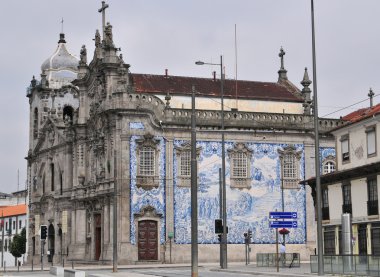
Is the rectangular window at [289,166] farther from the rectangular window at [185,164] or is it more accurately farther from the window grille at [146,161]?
the window grille at [146,161]

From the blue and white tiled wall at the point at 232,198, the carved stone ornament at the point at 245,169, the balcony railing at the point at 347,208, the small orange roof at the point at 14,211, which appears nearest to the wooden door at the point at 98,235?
the blue and white tiled wall at the point at 232,198

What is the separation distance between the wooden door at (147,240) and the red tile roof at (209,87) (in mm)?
11066

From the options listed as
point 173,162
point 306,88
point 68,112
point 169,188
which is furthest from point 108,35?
point 68,112

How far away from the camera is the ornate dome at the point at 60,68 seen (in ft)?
280

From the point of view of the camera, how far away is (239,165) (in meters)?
63.6

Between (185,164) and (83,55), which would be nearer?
(185,164)

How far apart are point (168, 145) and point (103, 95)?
7.41m

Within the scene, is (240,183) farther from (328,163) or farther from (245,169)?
(328,163)

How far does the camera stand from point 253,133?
64.1 metres

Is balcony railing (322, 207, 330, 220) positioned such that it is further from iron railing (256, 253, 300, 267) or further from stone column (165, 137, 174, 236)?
stone column (165, 137, 174, 236)

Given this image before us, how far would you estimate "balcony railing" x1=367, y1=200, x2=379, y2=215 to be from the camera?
141 ft

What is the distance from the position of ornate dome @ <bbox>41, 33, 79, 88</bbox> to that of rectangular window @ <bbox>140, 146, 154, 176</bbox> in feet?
87.0

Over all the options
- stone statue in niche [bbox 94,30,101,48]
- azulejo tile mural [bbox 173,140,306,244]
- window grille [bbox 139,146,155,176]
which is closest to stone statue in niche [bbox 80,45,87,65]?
stone statue in niche [bbox 94,30,101,48]

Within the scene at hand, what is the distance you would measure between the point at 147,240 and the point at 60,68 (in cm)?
3096
